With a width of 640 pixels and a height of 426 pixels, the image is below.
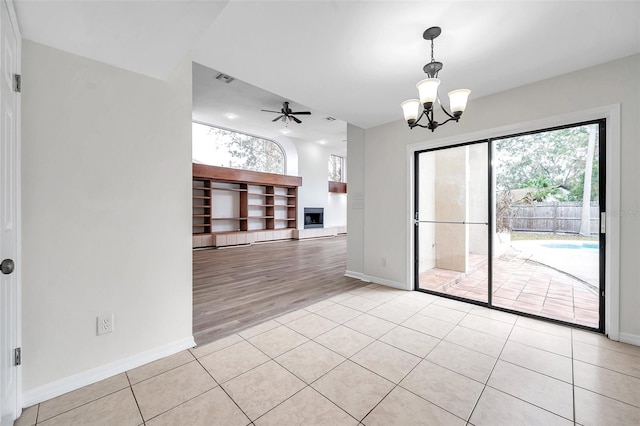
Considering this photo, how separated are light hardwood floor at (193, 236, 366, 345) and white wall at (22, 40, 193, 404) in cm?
60

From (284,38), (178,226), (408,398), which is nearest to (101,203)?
(178,226)

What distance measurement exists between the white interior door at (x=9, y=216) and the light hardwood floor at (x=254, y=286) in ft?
3.64

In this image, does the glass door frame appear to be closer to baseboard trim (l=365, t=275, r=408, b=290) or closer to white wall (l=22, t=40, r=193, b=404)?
baseboard trim (l=365, t=275, r=408, b=290)

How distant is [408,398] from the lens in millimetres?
1588

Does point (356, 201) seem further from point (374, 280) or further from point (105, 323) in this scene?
point (105, 323)

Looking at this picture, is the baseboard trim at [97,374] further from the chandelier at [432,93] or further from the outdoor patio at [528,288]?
the outdoor patio at [528,288]

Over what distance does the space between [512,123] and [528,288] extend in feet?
6.25

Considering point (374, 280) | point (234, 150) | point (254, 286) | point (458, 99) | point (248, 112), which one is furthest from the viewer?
point (234, 150)

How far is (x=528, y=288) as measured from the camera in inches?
121

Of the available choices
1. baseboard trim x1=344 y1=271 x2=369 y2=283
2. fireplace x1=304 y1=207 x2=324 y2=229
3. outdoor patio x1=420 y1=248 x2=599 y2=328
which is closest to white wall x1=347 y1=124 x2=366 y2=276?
baseboard trim x1=344 y1=271 x2=369 y2=283

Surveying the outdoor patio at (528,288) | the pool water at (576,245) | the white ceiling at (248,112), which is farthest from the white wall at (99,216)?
the pool water at (576,245)

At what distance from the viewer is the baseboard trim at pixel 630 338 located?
2.17m

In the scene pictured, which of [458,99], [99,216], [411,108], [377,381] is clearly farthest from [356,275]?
[99,216]

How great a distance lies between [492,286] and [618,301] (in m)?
0.98
